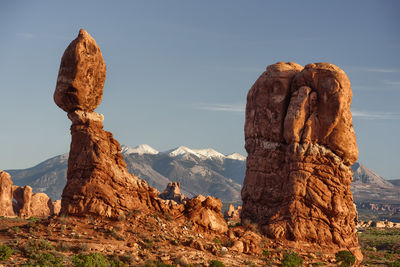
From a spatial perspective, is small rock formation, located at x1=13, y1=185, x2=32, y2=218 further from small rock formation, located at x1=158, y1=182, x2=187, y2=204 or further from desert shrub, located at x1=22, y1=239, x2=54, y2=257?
desert shrub, located at x1=22, y1=239, x2=54, y2=257

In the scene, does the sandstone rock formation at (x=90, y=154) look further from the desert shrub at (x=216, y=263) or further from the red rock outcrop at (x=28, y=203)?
the red rock outcrop at (x=28, y=203)

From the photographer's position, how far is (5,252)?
26.6 meters

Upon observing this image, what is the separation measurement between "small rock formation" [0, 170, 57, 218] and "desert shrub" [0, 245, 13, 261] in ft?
167

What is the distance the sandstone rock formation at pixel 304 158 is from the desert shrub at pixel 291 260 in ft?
9.53

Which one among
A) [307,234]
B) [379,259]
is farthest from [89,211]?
[379,259]

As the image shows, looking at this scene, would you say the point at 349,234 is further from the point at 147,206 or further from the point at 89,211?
the point at 89,211

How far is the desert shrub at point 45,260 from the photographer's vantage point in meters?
26.4

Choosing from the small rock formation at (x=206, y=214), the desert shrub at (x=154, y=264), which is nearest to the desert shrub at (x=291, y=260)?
the small rock formation at (x=206, y=214)

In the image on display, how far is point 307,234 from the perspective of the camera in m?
40.2

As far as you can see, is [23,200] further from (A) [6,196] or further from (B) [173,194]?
(B) [173,194]

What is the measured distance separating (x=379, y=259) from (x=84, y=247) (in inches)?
1100

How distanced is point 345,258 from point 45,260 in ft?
69.6

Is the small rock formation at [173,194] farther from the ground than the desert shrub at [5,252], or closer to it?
farther from the ground

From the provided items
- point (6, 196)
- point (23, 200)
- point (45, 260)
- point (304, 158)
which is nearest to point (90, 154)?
point (45, 260)
